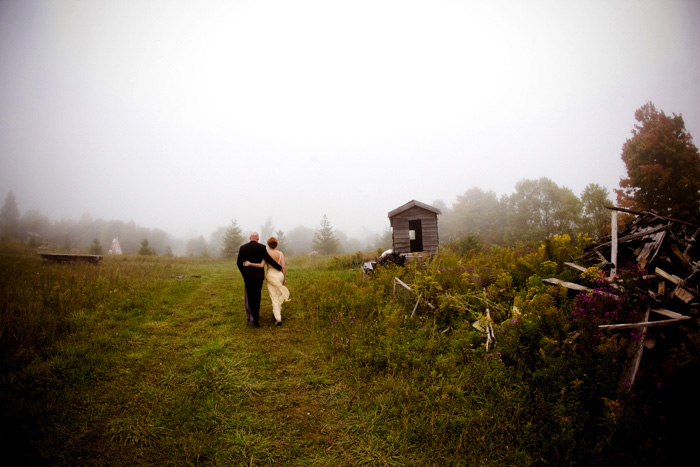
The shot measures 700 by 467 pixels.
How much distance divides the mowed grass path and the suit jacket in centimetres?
132

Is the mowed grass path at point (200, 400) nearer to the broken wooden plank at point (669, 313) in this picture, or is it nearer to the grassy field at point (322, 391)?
the grassy field at point (322, 391)

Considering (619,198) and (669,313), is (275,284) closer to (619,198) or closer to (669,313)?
(669,313)

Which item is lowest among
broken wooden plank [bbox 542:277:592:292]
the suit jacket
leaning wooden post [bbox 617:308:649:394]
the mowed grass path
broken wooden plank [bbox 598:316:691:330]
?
the mowed grass path

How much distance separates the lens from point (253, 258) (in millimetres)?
6496

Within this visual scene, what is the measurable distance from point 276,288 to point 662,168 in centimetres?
2667

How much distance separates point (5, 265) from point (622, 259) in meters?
17.8

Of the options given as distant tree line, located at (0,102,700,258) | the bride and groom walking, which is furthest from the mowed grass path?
distant tree line, located at (0,102,700,258)

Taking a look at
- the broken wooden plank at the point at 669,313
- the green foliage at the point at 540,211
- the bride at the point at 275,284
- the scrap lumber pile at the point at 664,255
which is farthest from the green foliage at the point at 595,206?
the bride at the point at 275,284

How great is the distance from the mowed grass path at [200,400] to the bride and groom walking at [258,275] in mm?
488

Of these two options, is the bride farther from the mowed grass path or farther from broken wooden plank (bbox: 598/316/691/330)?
broken wooden plank (bbox: 598/316/691/330)

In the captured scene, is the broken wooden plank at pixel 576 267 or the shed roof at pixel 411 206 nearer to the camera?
the broken wooden plank at pixel 576 267

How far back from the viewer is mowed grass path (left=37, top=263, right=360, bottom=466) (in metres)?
3.02

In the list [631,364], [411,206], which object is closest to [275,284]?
[631,364]

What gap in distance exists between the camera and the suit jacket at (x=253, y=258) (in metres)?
6.44
